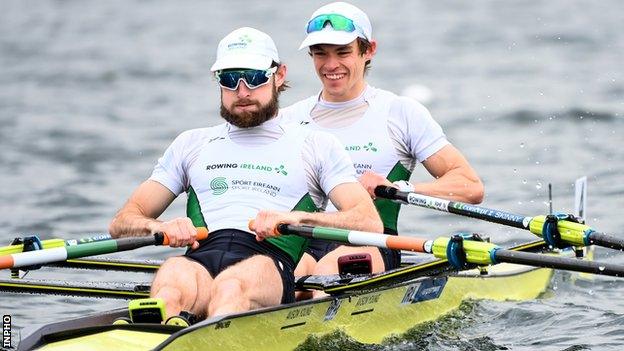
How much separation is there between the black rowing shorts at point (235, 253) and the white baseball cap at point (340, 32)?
1693 millimetres

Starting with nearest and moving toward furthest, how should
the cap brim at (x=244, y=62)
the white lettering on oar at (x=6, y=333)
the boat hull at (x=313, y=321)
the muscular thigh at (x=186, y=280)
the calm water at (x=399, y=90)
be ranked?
the boat hull at (x=313, y=321) < the muscular thigh at (x=186, y=280) < the cap brim at (x=244, y=62) < the white lettering on oar at (x=6, y=333) < the calm water at (x=399, y=90)

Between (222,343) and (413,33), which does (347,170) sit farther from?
(413,33)

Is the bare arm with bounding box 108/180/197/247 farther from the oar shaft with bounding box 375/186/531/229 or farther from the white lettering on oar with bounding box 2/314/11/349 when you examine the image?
the oar shaft with bounding box 375/186/531/229

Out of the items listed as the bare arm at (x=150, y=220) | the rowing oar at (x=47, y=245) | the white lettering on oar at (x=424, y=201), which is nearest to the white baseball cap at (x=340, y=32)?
the white lettering on oar at (x=424, y=201)

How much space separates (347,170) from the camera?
890 centimetres

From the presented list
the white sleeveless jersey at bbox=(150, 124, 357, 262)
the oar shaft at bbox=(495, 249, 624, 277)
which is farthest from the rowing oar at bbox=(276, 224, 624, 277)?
the white sleeveless jersey at bbox=(150, 124, 357, 262)

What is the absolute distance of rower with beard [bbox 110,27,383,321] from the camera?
845cm

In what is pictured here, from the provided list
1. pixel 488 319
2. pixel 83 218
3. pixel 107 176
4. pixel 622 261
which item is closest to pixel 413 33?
pixel 107 176

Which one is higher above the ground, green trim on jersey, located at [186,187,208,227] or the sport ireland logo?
the sport ireland logo

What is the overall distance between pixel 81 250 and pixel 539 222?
113 inches

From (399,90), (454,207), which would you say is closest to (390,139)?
(454,207)

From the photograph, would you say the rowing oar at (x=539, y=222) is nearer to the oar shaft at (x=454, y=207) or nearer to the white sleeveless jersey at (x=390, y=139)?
the oar shaft at (x=454, y=207)

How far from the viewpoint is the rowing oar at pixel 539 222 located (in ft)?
28.2

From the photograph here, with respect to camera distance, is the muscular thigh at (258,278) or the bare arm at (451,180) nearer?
the muscular thigh at (258,278)
